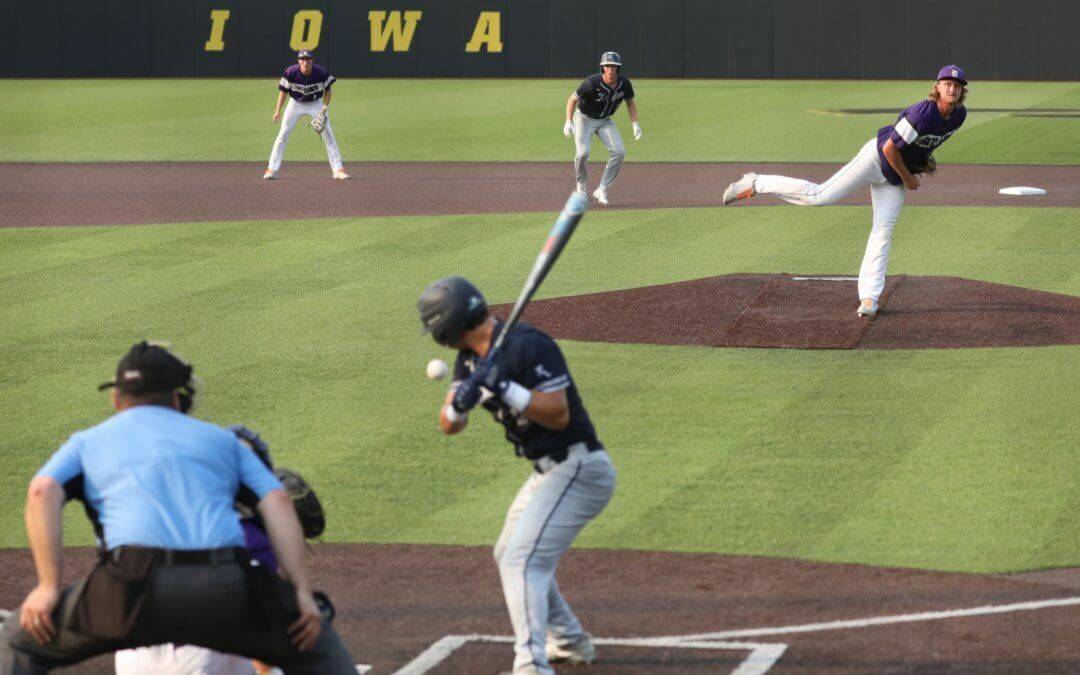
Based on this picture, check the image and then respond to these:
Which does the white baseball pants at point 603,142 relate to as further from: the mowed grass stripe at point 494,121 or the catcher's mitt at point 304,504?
the catcher's mitt at point 304,504

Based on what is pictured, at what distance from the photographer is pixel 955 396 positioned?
1125 cm

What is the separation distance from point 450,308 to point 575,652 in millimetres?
1485

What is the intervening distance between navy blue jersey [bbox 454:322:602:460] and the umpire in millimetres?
1246

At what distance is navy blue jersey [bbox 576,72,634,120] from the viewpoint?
21.8 m

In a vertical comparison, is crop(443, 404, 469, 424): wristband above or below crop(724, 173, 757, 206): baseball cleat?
above

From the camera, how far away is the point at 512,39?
159 ft

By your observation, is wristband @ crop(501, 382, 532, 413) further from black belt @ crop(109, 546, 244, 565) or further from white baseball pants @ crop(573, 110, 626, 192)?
white baseball pants @ crop(573, 110, 626, 192)

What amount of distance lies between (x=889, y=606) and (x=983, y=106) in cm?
3295

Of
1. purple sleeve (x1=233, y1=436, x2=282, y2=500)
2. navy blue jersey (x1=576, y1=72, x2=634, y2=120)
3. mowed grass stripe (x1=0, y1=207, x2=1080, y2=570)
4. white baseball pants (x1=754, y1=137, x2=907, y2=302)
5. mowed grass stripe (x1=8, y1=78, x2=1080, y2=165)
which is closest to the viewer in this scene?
purple sleeve (x1=233, y1=436, x2=282, y2=500)

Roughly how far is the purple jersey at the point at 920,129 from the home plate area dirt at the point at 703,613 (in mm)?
5746

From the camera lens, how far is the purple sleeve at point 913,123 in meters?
12.6

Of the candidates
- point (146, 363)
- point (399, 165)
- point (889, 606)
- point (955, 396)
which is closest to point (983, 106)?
point (399, 165)

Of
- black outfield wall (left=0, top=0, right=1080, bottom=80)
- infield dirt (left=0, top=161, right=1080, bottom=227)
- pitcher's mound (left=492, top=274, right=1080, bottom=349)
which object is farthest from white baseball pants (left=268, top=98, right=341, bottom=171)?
black outfield wall (left=0, top=0, right=1080, bottom=80)

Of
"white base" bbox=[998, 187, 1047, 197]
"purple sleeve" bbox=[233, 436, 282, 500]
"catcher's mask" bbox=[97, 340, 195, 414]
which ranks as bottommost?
"white base" bbox=[998, 187, 1047, 197]
